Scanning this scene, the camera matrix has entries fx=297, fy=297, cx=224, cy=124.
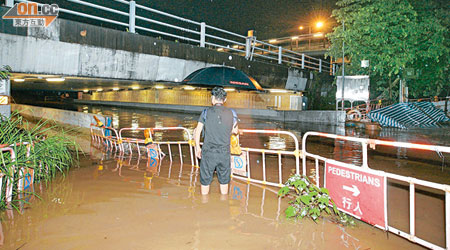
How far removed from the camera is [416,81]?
906 inches

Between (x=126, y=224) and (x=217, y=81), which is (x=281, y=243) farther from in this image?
(x=217, y=81)

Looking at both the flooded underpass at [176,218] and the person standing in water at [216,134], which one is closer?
the flooded underpass at [176,218]

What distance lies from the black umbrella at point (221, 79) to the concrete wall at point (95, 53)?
196 centimetres

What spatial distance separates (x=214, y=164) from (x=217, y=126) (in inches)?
22.8

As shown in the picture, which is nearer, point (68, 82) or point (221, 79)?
point (221, 79)

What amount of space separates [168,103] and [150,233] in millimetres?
31724

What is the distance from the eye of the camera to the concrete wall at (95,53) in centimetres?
802

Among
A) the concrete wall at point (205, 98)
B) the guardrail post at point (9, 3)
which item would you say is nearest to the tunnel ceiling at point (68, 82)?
the guardrail post at point (9, 3)

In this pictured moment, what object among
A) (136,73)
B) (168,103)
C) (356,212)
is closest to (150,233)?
(356,212)

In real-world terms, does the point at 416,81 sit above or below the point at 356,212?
above

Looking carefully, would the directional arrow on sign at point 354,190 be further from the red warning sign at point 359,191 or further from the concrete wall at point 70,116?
the concrete wall at point 70,116

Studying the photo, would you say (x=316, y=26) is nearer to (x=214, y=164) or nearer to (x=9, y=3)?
(x=9, y=3)

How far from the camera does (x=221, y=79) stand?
9758 mm

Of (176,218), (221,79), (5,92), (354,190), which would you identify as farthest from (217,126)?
(5,92)
